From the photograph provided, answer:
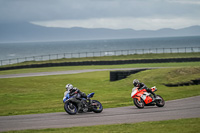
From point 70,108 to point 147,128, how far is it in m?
5.14

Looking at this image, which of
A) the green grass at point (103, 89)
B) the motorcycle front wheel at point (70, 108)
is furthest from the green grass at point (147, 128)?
the green grass at point (103, 89)

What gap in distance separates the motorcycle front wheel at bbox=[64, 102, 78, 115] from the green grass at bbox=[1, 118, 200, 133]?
343 cm

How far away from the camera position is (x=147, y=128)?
37.1ft

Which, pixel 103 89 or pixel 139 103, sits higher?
pixel 139 103

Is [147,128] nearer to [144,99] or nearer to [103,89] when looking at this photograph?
[144,99]

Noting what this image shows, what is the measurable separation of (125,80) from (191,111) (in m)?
17.3

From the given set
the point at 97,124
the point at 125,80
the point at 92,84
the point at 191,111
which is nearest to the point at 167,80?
the point at 125,80

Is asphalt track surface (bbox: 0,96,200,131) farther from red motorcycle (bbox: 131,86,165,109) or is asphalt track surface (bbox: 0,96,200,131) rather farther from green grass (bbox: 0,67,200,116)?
green grass (bbox: 0,67,200,116)

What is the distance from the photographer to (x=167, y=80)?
29.2m

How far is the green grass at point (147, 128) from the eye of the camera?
1082cm

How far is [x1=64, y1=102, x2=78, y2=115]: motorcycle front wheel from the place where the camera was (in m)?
15.4

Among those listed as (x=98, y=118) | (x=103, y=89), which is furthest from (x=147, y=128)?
(x=103, y=89)

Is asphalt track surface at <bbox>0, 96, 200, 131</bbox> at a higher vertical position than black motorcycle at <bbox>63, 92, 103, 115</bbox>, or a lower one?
lower

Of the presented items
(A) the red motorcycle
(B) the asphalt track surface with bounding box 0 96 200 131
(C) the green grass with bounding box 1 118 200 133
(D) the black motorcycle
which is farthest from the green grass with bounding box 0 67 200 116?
(C) the green grass with bounding box 1 118 200 133
